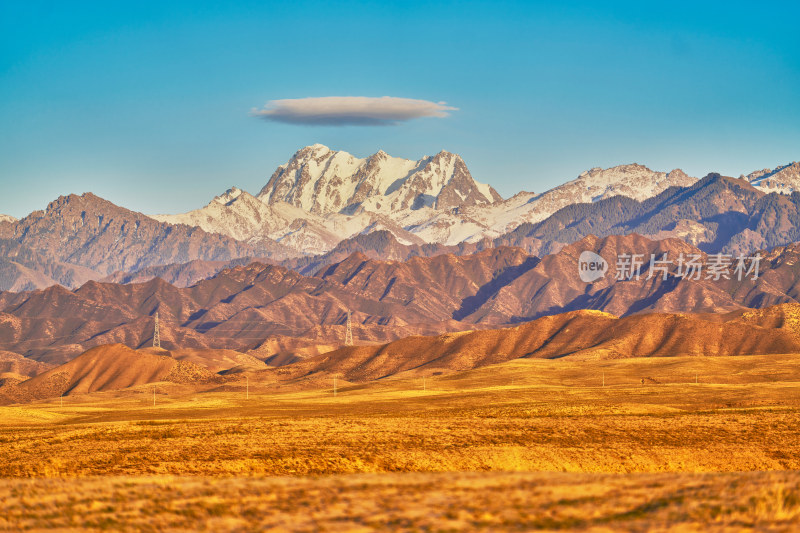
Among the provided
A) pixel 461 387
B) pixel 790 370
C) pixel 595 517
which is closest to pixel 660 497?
pixel 595 517

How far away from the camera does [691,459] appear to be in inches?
2096

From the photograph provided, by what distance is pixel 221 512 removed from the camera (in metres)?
30.6

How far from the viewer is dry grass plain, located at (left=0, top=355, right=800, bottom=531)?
2906 centimetres

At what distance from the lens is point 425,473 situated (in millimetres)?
40062

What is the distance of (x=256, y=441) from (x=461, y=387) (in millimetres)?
114828

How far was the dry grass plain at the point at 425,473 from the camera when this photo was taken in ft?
95.3

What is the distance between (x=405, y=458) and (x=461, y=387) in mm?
120856

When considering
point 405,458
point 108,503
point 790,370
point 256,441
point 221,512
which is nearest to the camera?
point 221,512

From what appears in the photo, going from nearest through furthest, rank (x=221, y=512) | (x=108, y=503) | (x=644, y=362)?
(x=221, y=512)
(x=108, y=503)
(x=644, y=362)

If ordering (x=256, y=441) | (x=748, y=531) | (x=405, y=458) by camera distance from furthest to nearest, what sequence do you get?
(x=256, y=441) → (x=405, y=458) → (x=748, y=531)

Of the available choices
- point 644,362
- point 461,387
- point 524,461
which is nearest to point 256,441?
point 524,461

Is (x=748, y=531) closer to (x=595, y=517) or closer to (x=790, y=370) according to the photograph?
(x=595, y=517)

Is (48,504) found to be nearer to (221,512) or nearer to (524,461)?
(221,512)

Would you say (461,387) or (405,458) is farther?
(461,387)
